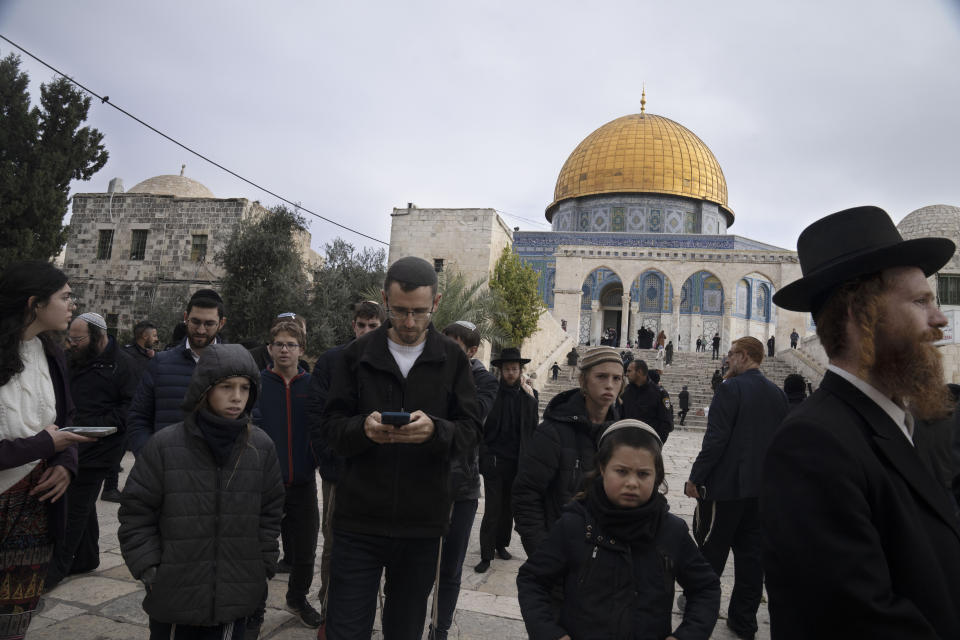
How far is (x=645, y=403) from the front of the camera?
5.52m

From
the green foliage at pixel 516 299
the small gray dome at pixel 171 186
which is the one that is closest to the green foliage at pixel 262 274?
the green foliage at pixel 516 299

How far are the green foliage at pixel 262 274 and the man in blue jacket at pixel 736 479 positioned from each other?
13268mm

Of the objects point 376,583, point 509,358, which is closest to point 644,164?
point 509,358

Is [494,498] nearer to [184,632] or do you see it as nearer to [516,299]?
[184,632]

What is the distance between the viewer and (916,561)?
3.78 feet

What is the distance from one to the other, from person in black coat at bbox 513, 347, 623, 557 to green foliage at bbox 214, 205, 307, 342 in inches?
534

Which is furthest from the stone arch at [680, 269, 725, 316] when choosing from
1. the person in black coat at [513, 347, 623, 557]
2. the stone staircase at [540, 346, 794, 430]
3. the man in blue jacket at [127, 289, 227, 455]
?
the man in blue jacket at [127, 289, 227, 455]

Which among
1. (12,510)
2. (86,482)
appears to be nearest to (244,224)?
(86,482)

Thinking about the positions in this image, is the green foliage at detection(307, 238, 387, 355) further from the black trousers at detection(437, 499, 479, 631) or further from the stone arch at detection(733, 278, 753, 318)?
the stone arch at detection(733, 278, 753, 318)

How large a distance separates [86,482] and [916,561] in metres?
4.01

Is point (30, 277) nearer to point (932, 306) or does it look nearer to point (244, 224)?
point (932, 306)

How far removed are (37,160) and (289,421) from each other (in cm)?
1676

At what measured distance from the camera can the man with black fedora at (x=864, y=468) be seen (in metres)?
1.14

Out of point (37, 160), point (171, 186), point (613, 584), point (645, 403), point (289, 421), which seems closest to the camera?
point (613, 584)
